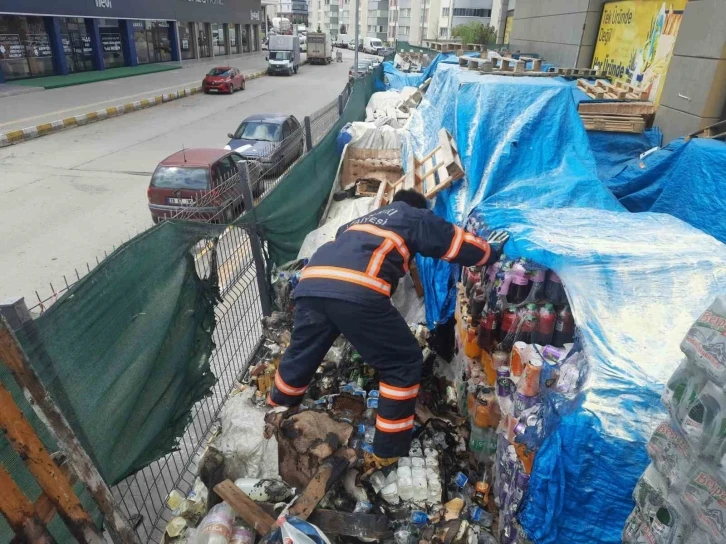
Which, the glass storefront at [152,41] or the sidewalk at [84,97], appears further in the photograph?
the glass storefront at [152,41]

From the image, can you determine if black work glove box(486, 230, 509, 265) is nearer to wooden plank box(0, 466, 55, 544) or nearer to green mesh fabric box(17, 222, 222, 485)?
green mesh fabric box(17, 222, 222, 485)

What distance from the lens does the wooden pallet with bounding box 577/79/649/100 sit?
8.72 metres

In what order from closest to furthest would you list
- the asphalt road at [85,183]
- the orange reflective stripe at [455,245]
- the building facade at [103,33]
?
the orange reflective stripe at [455,245], the asphalt road at [85,183], the building facade at [103,33]

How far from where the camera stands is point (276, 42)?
32.8m

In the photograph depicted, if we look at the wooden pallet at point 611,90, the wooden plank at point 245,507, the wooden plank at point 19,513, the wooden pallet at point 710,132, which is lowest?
the wooden plank at point 245,507

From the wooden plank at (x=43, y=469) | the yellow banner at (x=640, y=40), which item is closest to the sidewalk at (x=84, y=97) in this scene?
the wooden plank at (x=43, y=469)

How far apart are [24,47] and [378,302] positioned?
26.1 metres

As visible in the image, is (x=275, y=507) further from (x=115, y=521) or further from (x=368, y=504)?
(x=115, y=521)

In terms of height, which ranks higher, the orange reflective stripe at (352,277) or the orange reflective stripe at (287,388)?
the orange reflective stripe at (352,277)

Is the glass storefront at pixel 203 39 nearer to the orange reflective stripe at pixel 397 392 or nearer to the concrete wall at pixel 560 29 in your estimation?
the concrete wall at pixel 560 29

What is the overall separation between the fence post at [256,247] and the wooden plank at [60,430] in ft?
7.52

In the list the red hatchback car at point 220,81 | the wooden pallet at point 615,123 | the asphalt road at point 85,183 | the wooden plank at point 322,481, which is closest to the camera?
the wooden plank at point 322,481

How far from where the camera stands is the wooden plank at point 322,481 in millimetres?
2938

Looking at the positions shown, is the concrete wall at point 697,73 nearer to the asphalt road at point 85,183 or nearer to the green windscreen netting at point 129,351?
the green windscreen netting at point 129,351
